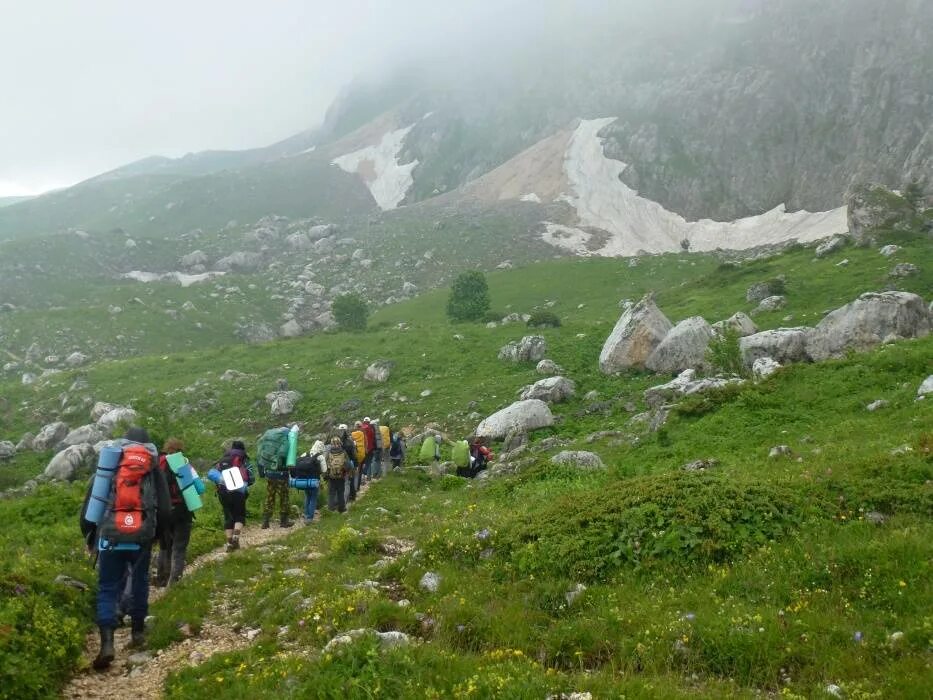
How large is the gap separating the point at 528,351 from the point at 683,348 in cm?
1022

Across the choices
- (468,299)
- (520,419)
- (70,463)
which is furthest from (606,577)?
(468,299)

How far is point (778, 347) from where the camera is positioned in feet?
86.2

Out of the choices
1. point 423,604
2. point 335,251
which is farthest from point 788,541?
point 335,251

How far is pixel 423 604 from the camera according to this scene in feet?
29.0

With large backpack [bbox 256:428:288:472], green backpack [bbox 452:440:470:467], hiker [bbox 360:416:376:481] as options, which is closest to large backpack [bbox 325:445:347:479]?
large backpack [bbox 256:428:288:472]

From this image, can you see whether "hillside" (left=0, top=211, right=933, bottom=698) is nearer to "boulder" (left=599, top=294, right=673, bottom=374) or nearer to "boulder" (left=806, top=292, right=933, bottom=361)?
"boulder" (left=806, top=292, right=933, bottom=361)

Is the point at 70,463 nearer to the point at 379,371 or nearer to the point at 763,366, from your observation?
the point at 379,371

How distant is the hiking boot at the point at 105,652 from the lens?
834 cm

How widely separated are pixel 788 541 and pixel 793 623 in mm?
2295

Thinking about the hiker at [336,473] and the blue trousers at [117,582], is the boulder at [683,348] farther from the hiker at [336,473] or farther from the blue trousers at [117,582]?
the blue trousers at [117,582]

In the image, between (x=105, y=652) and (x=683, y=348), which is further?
(x=683, y=348)

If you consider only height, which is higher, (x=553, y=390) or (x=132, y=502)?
(x=132, y=502)

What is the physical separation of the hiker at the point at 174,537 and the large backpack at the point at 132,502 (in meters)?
2.75

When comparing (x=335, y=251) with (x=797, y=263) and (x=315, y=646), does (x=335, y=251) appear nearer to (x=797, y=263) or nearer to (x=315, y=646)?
(x=797, y=263)
